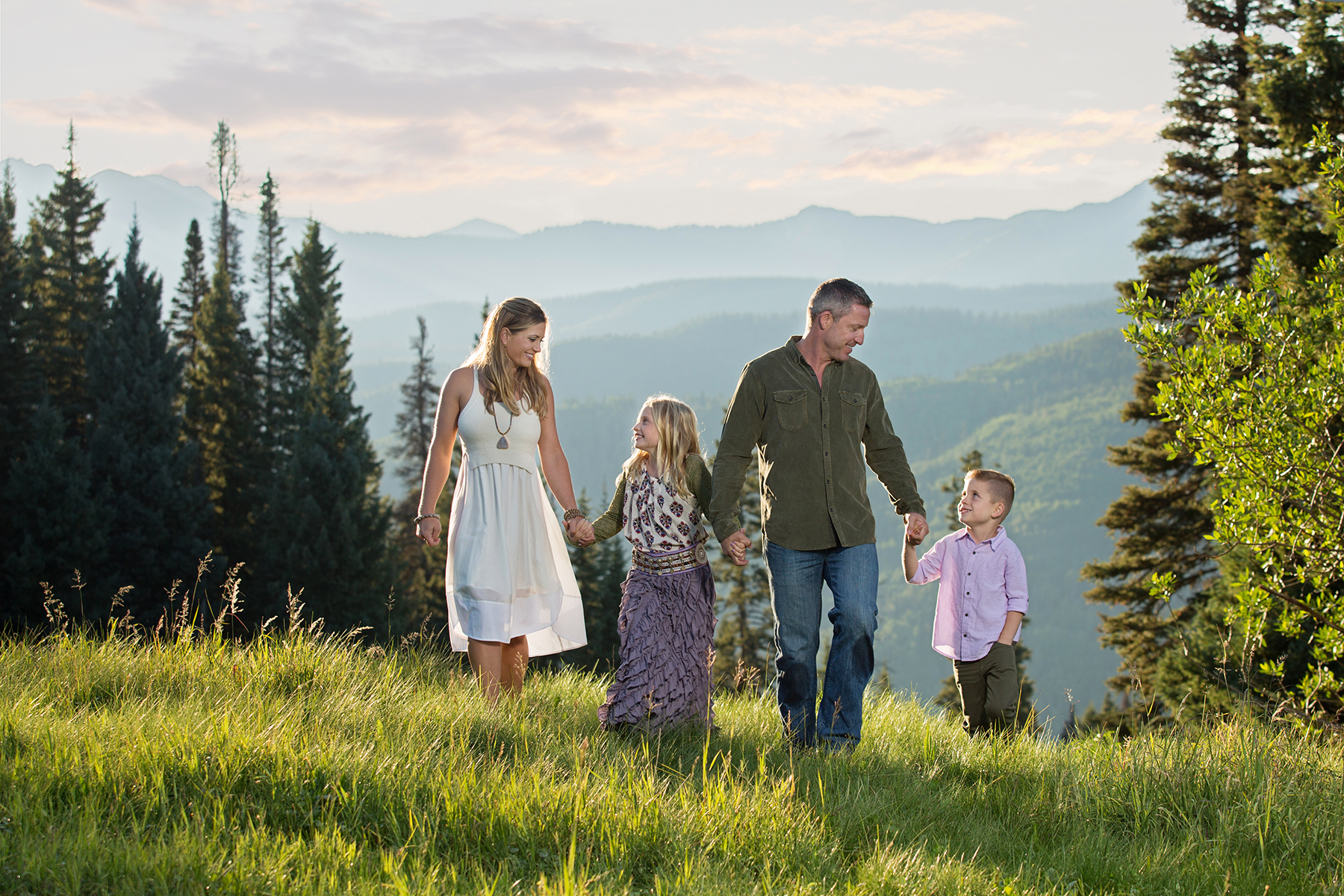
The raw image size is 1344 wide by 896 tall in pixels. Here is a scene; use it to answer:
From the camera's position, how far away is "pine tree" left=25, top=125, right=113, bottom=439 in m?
38.3

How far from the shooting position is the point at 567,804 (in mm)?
3479

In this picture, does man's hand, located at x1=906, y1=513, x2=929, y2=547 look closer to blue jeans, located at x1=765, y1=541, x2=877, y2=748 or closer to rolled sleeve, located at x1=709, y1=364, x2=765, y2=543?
blue jeans, located at x1=765, y1=541, x2=877, y2=748

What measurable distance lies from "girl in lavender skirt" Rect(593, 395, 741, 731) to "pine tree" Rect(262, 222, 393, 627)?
31.6m

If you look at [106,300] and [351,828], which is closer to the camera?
[351,828]

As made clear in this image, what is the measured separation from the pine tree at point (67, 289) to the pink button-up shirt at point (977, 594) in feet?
121

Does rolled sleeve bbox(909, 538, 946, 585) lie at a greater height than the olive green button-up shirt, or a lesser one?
lesser

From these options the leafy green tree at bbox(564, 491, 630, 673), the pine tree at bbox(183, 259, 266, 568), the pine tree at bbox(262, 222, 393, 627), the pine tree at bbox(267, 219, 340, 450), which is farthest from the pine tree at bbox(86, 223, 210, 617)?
the leafy green tree at bbox(564, 491, 630, 673)

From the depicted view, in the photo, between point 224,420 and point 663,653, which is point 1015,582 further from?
point 224,420

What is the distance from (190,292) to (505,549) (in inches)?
1938

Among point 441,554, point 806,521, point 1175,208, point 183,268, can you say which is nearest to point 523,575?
point 806,521

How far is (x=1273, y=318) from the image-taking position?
623 cm

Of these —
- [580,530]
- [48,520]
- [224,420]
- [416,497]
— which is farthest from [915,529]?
[224,420]

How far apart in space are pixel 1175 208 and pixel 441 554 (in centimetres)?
2964

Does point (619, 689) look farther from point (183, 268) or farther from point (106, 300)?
point (183, 268)
